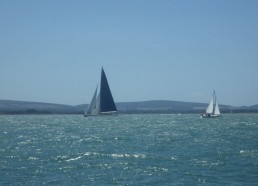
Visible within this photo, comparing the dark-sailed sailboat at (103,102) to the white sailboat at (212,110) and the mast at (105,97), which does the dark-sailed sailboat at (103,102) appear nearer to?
the mast at (105,97)

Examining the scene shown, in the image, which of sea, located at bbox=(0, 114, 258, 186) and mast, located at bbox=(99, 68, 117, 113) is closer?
sea, located at bbox=(0, 114, 258, 186)

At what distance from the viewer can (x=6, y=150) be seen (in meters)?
38.7

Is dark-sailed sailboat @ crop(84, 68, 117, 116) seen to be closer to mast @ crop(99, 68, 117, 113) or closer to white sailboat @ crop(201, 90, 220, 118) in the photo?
mast @ crop(99, 68, 117, 113)

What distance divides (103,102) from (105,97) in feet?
6.60

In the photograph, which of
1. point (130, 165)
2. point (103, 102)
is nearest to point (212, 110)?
point (103, 102)

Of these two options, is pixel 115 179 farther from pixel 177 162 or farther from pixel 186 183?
pixel 177 162

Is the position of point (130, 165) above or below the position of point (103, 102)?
below

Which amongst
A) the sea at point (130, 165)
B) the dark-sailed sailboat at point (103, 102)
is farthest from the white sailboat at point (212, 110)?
the sea at point (130, 165)

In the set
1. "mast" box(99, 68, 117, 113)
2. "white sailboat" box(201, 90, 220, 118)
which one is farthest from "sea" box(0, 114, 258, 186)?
"white sailboat" box(201, 90, 220, 118)

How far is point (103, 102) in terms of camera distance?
119 metres

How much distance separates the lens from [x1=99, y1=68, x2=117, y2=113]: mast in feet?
A: 382

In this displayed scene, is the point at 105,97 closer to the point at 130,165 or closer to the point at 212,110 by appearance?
the point at 212,110

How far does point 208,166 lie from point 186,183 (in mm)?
5298

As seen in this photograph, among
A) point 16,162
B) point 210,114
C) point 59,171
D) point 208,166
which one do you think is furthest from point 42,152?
point 210,114
